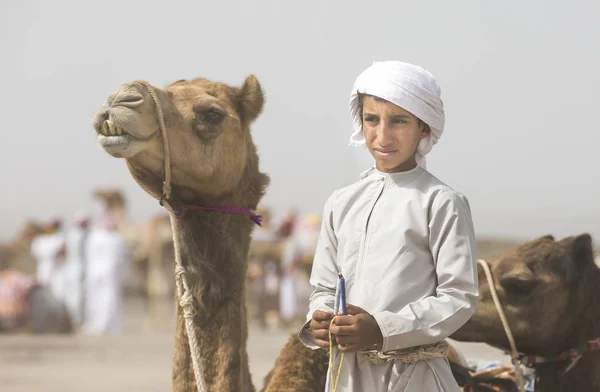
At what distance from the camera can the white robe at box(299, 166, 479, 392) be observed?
277 centimetres

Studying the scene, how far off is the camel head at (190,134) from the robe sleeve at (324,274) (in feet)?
2.89

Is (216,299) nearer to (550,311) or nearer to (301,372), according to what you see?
(301,372)

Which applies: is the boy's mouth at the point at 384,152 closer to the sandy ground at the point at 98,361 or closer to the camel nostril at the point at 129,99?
the camel nostril at the point at 129,99

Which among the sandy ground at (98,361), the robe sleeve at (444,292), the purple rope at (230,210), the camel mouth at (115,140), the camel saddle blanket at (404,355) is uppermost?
the camel mouth at (115,140)

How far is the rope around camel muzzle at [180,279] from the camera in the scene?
3773 millimetres

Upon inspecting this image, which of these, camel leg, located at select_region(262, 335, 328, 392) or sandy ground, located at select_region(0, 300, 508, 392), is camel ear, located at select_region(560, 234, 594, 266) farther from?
sandy ground, located at select_region(0, 300, 508, 392)

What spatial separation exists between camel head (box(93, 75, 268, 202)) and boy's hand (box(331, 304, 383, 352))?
122 cm

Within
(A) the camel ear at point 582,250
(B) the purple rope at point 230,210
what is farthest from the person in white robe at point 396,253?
(A) the camel ear at point 582,250

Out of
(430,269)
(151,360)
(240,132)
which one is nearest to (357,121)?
(430,269)

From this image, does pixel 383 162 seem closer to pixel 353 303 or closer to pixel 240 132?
pixel 353 303

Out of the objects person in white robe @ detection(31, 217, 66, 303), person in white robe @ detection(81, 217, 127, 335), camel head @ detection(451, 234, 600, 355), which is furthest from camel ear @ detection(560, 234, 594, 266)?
person in white robe @ detection(31, 217, 66, 303)

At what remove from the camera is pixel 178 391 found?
392 centimetres

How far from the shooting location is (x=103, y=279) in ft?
70.7

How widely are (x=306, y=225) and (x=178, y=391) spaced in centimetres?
2050
